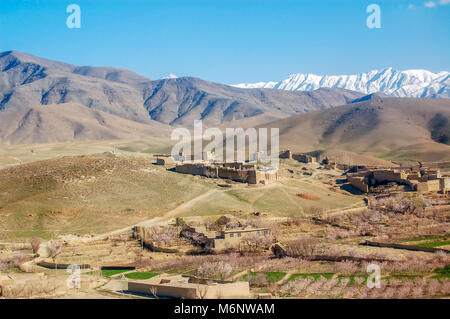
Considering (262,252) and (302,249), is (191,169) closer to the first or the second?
(262,252)

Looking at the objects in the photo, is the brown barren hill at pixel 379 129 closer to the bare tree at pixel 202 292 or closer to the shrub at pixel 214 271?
the shrub at pixel 214 271

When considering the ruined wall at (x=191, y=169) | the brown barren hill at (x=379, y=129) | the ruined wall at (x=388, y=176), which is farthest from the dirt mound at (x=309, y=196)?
the brown barren hill at (x=379, y=129)

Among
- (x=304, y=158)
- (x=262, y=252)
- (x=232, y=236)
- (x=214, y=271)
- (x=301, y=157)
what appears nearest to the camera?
(x=214, y=271)

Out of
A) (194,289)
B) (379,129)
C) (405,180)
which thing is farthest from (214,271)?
(379,129)

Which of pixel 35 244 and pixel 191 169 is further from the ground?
pixel 191 169

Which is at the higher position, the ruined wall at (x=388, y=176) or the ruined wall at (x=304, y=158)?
the ruined wall at (x=304, y=158)

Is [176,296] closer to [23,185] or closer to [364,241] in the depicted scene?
[364,241]

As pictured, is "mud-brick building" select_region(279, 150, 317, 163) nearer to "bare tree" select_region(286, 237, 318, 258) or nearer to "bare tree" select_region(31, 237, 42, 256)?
"bare tree" select_region(286, 237, 318, 258)
